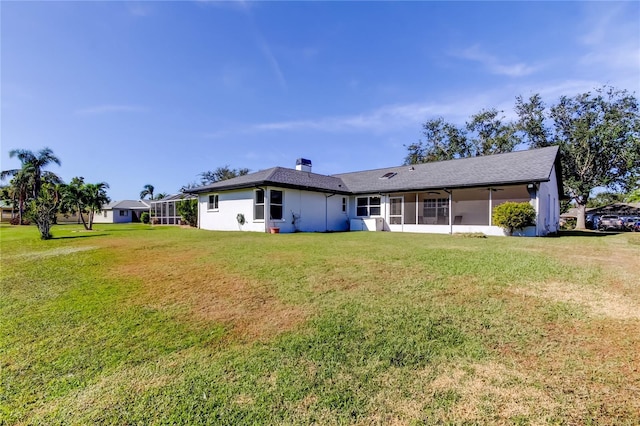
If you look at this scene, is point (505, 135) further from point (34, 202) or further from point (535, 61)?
point (34, 202)

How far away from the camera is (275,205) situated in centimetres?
1623

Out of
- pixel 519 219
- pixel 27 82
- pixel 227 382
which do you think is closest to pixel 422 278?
pixel 227 382

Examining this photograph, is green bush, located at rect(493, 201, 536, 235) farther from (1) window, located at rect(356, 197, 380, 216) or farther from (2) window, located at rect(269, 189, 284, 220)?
(2) window, located at rect(269, 189, 284, 220)

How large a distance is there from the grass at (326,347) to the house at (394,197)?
9.89 m

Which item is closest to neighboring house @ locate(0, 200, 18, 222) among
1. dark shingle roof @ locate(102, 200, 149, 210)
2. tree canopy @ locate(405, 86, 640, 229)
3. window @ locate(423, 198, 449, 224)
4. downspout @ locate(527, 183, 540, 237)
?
dark shingle roof @ locate(102, 200, 149, 210)

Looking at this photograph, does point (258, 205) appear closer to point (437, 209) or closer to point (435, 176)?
point (435, 176)

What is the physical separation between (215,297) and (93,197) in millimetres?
23748

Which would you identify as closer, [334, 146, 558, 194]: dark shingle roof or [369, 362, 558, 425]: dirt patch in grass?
[369, 362, 558, 425]: dirt patch in grass

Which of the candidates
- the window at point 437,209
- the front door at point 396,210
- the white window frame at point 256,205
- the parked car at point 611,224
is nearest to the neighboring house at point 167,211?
the white window frame at point 256,205

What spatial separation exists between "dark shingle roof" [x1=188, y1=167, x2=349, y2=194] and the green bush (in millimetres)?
8867

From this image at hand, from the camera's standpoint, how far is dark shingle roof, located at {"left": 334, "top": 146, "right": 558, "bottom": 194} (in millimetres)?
14227

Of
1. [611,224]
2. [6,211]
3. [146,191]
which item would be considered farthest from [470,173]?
[6,211]

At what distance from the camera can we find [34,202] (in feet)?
44.1

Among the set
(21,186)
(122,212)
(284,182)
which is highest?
(21,186)
